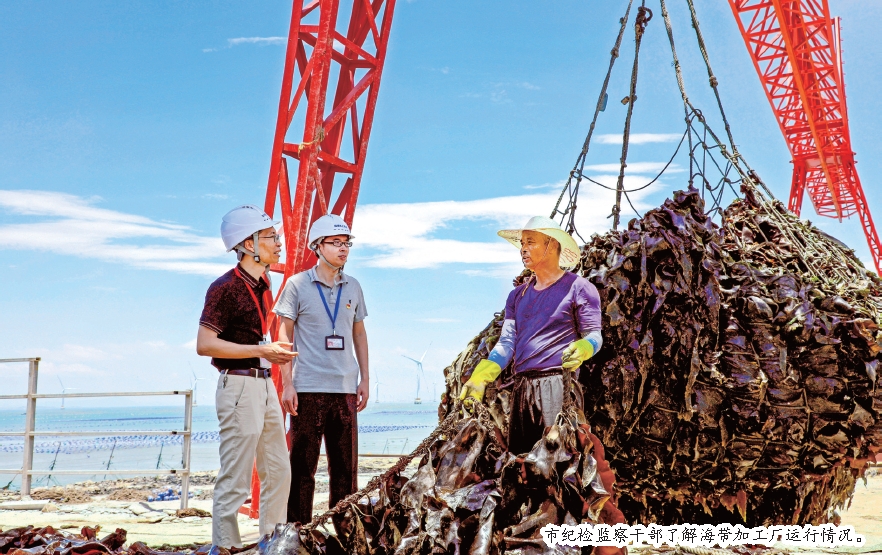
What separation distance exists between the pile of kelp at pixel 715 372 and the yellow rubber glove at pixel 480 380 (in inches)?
17.3

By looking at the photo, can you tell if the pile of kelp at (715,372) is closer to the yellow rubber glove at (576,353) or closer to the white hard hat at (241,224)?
the yellow rubber glove at (576,353)

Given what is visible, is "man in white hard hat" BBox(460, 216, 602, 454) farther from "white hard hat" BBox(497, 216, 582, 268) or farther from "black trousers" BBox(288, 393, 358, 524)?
"black trousers" BBox(288, 393, 358, 524)

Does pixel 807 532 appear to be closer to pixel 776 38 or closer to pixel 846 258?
pixel 846 258

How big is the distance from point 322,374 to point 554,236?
60.6 inches

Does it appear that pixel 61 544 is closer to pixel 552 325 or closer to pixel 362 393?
pixel 362 393

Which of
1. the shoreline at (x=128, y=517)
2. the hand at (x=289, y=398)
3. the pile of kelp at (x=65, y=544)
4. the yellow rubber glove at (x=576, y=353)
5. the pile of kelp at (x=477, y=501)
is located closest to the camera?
the pile of kelp at (x=477, y=501)

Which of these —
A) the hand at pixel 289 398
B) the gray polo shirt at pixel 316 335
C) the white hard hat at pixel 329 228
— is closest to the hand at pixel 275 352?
the hand at pixel 289 398

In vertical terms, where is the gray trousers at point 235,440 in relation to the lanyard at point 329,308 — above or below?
below

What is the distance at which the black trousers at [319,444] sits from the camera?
4.28m

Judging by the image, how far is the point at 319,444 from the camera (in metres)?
4.29

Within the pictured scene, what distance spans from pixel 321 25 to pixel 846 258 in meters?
5.36

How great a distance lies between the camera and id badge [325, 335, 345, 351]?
4336 mm

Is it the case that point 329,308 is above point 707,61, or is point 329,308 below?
below

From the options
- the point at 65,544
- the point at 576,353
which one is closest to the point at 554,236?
the point at 576,353
